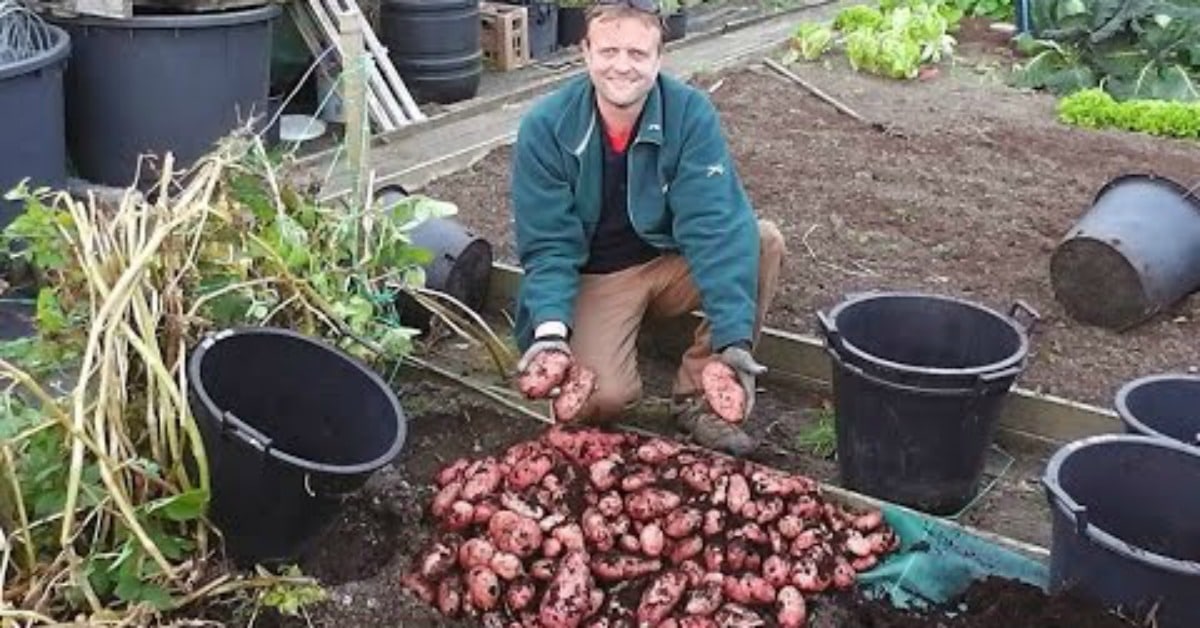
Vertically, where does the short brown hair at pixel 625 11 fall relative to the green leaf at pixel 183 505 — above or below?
above

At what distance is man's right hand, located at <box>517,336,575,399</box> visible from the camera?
3428mm

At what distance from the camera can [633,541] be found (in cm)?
316

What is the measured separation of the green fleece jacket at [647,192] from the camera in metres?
Result: 3.64

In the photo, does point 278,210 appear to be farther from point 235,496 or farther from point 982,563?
point 982,563

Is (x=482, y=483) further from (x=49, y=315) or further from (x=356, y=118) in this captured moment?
(x=356, y=118)

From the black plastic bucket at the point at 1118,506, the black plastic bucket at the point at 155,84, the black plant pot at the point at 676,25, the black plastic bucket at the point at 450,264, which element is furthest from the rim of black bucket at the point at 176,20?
the black plastic bucket at the point at 1118,506

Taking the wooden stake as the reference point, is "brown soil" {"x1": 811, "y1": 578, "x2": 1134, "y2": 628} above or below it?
below

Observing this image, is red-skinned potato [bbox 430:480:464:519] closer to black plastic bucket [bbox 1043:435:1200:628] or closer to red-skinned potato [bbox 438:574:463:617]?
red-skinned potato [bbox 438:574:463:617]

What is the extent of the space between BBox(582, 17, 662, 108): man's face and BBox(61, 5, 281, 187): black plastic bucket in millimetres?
2340

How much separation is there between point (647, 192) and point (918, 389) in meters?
0.85

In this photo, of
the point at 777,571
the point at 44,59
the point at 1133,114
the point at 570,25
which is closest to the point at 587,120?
the point at 777,571

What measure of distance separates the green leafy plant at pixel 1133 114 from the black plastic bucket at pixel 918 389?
364 cm

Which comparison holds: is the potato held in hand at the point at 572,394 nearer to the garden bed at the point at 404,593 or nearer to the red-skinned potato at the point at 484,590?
the garden bed at the point at 404,593

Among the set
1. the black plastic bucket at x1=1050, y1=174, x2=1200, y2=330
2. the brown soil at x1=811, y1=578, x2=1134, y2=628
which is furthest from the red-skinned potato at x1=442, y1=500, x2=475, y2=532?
the black plastic bucket at x1=1050, y1=174, x2=1200, y2=330
